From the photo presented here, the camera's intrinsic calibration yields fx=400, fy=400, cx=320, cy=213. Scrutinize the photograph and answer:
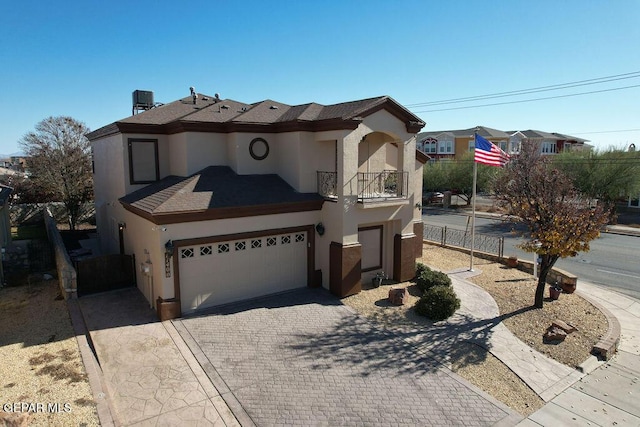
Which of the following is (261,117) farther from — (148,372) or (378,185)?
(148,372)

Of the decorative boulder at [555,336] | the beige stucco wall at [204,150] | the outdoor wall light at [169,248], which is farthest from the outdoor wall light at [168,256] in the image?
the decorative boulder at [555,336]

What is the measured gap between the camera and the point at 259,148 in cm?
1524

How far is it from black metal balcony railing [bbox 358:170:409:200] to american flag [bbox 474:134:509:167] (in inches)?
134

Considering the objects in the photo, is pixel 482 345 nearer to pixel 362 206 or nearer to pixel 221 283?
pixel 362 206

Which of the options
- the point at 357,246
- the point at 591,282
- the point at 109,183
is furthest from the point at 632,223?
the point at 109,183

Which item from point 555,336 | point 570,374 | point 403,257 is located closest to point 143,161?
point 403,257

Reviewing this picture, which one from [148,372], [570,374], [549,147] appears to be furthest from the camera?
[549,147]

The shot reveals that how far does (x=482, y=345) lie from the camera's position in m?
10.7

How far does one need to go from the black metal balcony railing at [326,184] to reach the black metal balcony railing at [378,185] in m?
1.01

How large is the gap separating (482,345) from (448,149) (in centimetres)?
5107

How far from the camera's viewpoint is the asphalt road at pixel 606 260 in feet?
56.0

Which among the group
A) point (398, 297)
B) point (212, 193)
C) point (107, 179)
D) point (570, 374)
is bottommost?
point (570, 374)

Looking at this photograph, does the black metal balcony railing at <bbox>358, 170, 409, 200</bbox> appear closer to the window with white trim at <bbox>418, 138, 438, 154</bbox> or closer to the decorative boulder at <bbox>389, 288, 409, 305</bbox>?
the decorative boulder at <bbox>389, 288, 409, 305</bbox>

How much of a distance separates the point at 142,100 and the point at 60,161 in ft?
49.4
